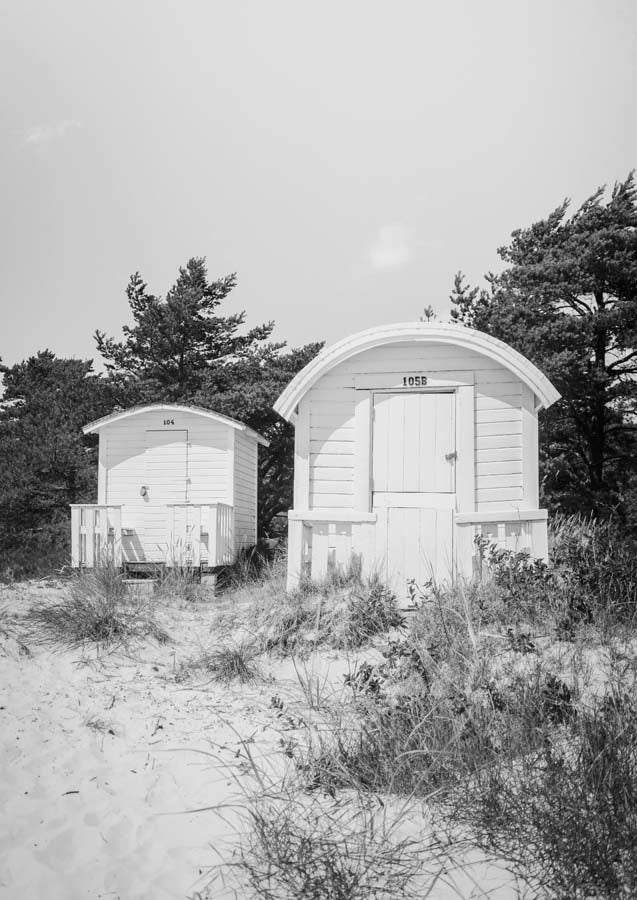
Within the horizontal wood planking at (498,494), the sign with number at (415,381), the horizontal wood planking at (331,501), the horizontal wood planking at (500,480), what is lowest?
Answer: the horizontal wood planking at (331,501)

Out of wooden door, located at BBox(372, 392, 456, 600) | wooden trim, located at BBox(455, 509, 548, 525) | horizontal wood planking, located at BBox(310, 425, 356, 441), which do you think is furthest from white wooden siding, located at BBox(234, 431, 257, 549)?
wooden trim, located at BBox(455, 509, 548, 525)

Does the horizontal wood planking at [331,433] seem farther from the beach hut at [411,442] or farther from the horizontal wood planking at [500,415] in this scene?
the horizontal wood planking at [500,415]

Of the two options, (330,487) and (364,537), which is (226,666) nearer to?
(364,537)

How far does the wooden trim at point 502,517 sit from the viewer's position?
781 cm

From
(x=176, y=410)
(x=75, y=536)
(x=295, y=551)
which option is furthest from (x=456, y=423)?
(x=75, y=536)

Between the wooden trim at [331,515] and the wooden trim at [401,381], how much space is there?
170 cm

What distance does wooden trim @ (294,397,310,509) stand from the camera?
27.8 feet

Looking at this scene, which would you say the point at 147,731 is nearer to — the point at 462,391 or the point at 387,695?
the point at 387,695

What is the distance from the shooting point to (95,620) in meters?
6.02

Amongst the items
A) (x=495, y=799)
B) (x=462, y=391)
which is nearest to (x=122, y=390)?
(x=462, y=391)

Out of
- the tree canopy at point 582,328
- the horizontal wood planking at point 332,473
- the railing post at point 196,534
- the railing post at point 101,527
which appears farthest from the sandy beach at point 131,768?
the tree canopy at point 582,328

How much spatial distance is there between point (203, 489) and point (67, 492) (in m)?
6.98

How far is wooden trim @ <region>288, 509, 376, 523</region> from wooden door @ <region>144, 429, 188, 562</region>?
4.76m

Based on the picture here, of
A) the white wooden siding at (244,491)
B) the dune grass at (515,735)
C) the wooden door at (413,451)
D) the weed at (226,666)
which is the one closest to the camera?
the dune grass at (515,735)
